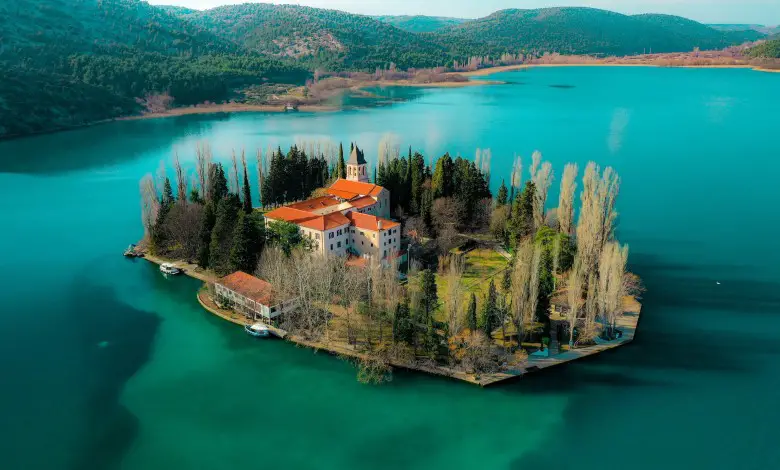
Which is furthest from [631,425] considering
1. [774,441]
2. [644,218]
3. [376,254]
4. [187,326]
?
[644,218]

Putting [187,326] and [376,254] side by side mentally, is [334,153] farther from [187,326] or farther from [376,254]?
[187,326]

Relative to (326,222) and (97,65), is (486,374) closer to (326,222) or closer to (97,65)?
(326,222)

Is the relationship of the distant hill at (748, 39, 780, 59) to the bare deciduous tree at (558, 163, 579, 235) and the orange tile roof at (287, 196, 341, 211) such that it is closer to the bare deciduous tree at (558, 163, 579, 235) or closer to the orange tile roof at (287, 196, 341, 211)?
the bare deciduous tree at (558, 163, 579, 235)

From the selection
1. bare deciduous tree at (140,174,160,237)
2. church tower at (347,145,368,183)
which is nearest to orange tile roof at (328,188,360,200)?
church tower at (347,145,368,183)

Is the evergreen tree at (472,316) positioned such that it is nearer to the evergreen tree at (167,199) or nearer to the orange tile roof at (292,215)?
the orange tile roof at (292,215)

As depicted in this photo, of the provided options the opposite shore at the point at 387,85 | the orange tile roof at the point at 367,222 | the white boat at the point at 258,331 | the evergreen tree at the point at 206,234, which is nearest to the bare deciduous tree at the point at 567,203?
the orange tile roof at the point at 367,222

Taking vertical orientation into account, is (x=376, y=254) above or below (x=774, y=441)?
above

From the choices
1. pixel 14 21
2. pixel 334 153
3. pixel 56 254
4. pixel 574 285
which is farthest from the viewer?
pixel 14 21
